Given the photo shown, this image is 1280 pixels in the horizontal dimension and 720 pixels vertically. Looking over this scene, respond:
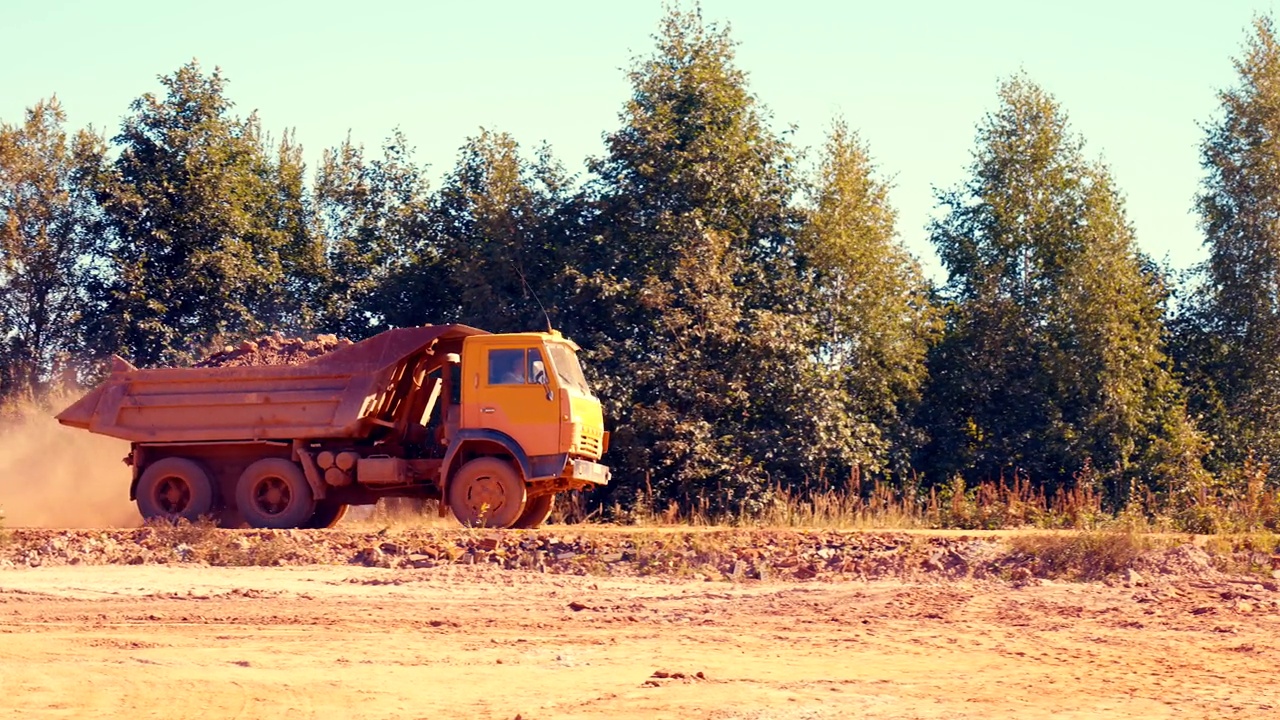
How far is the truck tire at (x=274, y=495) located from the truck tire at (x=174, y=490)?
0.49 metres

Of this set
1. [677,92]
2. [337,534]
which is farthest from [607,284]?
[337,534]

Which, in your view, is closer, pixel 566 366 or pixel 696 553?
pixel 696 553

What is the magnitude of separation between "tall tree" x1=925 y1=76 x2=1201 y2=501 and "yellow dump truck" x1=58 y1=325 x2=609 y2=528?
15.0 metres

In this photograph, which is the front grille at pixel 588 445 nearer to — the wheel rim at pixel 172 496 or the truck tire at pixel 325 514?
the truck tire at pixel 325 514

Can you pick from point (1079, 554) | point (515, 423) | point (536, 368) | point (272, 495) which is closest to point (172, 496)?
point (272, 495)

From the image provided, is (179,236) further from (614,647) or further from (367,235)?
(614,647)

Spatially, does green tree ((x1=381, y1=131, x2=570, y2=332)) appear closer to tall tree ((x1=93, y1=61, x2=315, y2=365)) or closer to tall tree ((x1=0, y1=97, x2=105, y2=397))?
tall tree ((x1=93, y1=61, x2=315, y2=365))

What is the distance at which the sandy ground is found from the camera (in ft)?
29.4

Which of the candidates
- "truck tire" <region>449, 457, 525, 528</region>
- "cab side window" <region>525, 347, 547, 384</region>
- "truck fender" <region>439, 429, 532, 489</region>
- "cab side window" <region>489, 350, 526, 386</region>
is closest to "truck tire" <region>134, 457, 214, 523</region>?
"truck fender" <region>439, 429, 532, 489</region>

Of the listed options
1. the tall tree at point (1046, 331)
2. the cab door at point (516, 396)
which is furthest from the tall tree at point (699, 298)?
the cab door at point (516, 396)

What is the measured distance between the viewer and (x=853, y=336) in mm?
Result: 33938

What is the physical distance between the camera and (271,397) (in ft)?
66.9

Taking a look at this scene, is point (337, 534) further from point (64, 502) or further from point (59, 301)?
point (59, 301)

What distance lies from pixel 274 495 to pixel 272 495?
36mm
